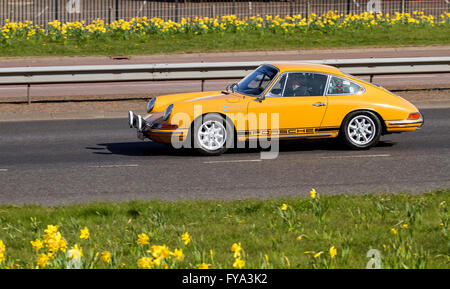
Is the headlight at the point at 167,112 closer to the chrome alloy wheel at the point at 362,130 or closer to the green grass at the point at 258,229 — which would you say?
the chrome alloy wheel at the point at 362,130

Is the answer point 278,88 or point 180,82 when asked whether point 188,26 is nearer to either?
point 180,82

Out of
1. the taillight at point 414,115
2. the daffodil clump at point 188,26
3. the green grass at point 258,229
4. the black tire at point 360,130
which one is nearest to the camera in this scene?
the green grass at point 258,229

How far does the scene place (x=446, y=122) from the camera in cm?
1512

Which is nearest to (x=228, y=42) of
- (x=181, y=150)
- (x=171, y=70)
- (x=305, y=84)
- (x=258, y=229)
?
(x=171, y=70)

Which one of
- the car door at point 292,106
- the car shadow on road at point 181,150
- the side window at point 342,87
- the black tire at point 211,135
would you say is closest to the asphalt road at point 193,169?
the car shadow on road at point 181,150

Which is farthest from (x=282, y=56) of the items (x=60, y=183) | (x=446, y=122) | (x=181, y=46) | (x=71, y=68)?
(x=60, y=183)

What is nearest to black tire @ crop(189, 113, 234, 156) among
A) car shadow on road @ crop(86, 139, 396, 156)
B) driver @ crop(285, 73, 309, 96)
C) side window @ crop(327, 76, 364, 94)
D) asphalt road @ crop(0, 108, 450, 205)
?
asphalt road @ crop(0, 108, 450, 205)

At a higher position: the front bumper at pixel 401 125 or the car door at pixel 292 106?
the car door at pixel 292 106

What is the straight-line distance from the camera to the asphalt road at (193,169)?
9781 mm

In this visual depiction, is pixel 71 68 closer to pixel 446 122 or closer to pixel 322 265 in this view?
pixel 446 122

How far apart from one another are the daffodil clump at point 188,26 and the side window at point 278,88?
14.1 meters

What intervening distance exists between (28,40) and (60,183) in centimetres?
1585

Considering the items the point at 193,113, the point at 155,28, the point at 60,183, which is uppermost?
the point at 155,28

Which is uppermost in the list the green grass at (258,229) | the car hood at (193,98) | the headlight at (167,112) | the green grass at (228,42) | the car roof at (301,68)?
the green grass at (228,42)
